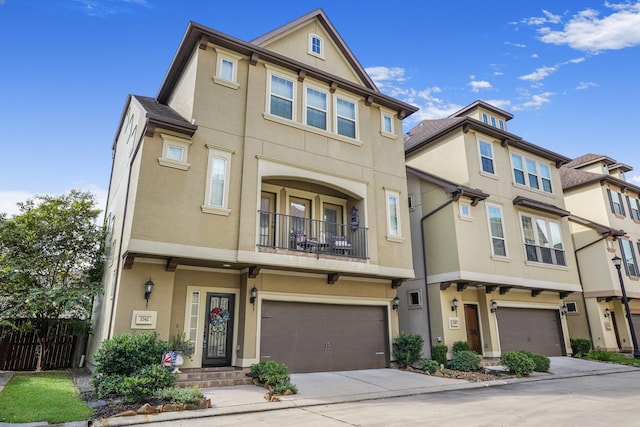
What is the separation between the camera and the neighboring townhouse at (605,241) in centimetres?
1939

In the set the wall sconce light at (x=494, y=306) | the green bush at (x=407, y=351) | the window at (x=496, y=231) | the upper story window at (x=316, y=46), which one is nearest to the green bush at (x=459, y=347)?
the green bush at (x=407, y=351)

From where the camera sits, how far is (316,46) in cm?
1445

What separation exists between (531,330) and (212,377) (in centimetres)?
1402

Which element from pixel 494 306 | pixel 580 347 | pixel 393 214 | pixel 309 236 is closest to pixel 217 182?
pixel 309 236

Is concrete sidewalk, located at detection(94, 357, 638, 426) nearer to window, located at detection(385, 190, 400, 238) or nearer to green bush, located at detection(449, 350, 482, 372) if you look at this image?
green bush, located at detection(449, 350, 482, 372)

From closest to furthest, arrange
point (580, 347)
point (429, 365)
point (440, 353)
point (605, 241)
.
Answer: point (429, 365) < point (440, 353) < point (580, 347) < point (605, 241)

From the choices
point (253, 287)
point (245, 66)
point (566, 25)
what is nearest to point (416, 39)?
point (566, 25)

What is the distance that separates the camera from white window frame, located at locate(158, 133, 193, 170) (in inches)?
406

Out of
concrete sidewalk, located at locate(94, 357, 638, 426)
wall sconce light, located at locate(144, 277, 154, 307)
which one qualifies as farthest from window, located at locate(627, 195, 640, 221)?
wall sconce light, located at locate(144, 277, 154, 307)

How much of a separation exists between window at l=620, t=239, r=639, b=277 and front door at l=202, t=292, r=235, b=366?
20.9 metres

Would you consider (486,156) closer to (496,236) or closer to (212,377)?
(496,236)

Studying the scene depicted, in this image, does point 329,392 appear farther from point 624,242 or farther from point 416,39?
point 624,242

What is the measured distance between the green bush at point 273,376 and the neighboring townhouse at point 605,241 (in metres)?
17.2

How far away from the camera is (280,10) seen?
13570 millimetres
